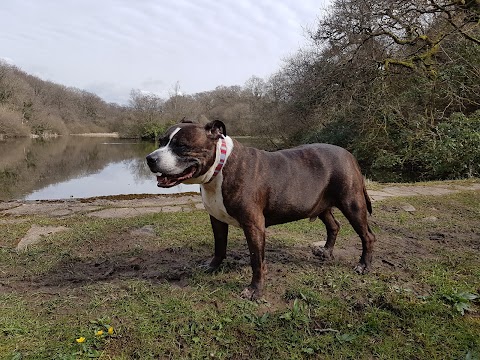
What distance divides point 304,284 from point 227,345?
1.13 m

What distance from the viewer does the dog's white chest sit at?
10.5ft

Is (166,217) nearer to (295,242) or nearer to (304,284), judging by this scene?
(295,242)

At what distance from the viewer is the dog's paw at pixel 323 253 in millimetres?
4245

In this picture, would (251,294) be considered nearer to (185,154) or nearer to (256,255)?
(256,255)

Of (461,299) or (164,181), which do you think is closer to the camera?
(164,181)

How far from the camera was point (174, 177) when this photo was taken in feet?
9.78

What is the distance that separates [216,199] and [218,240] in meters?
0.72

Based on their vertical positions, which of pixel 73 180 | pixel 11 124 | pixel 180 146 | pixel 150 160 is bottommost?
pixel 73 180

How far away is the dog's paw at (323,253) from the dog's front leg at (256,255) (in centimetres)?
119

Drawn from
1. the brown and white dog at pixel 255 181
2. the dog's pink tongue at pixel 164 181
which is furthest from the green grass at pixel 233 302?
the dog's pink tongue at pixel 164 181

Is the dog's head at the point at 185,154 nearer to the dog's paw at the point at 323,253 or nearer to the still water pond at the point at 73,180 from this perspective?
the dog's paw at the point at 323,253

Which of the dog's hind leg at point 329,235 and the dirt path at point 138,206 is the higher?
the dog's hind leg at point 329,235

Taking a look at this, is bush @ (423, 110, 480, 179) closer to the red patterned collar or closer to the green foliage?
the green foliage

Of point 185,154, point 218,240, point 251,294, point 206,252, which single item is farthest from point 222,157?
point 206,252
